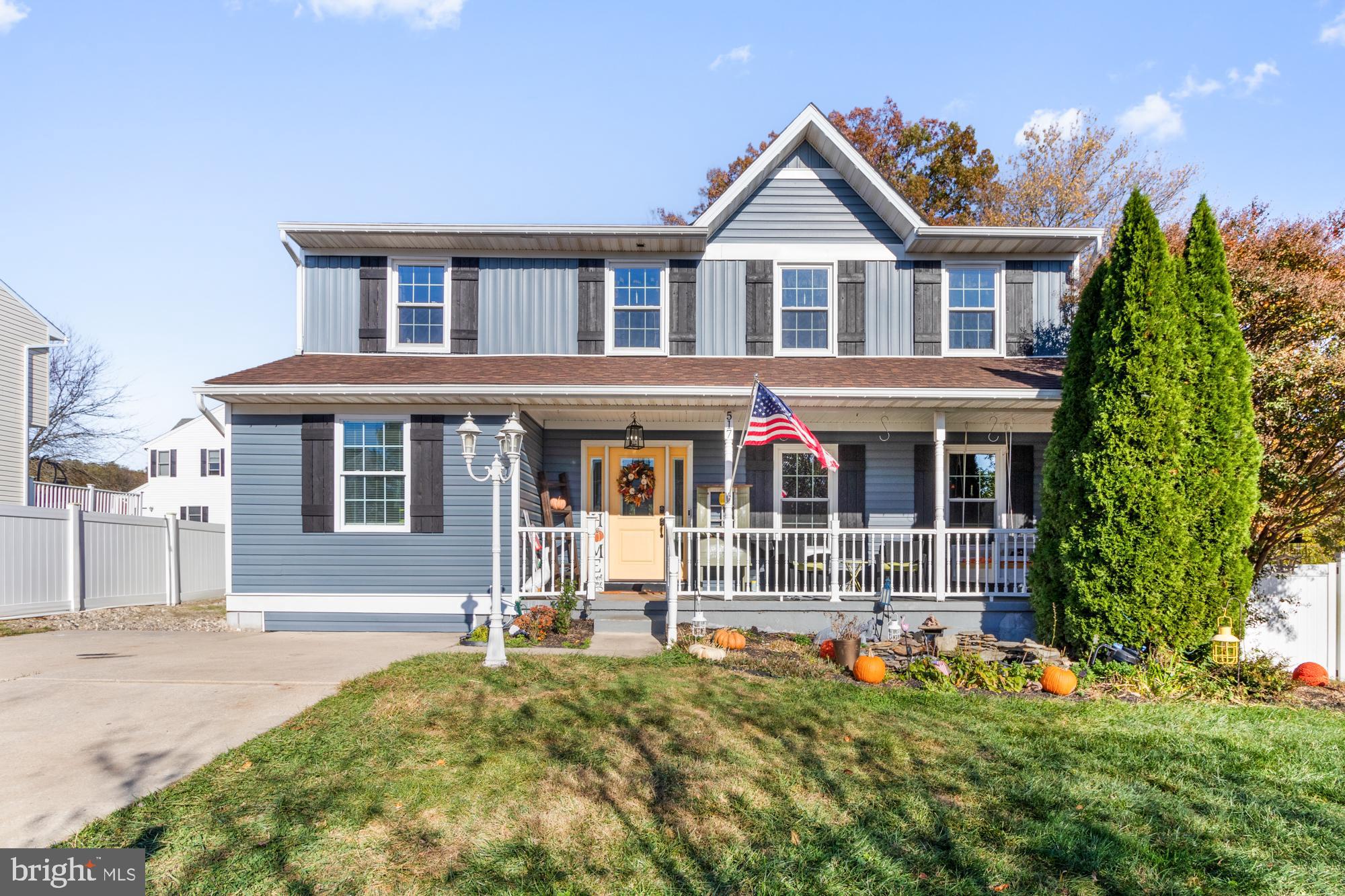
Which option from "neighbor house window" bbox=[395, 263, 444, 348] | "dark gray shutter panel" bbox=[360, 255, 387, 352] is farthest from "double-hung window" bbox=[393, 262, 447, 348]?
"dark gray shutter panel" bbox=[360, 255, 387, 352]

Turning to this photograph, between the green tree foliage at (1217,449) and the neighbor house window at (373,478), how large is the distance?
9.01m

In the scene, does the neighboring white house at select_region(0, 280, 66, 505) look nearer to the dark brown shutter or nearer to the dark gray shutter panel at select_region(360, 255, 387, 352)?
the dark gray shutter panel at select_region(360, 255, 387, 352)

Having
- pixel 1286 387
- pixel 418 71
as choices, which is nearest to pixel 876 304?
pixel 1286 387

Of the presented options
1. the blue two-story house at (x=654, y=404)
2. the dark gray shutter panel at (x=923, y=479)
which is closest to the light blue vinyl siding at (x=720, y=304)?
the blue two-story house at (x=654, y=404)

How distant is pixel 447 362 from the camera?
1030 centimetres

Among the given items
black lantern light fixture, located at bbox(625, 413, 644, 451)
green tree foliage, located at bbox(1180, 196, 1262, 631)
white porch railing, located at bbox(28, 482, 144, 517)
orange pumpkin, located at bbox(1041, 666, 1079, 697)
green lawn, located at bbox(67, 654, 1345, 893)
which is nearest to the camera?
green lawn, located at bbox(67, 654, 1345, 893)

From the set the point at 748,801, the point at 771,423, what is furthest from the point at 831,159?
the point at 748,801

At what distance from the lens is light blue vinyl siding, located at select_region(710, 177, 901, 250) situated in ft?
36.2

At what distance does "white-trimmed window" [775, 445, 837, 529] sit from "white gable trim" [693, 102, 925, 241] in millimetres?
3531

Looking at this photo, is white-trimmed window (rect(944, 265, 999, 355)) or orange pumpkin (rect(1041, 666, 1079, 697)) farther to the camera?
white-trimmed window (rect(944, 265, 999, 355))

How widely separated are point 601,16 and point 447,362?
17.6 ft

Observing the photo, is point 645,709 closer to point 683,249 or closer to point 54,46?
point 683,249

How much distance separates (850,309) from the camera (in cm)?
1099

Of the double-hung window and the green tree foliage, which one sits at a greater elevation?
the double-hung window
